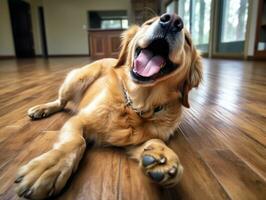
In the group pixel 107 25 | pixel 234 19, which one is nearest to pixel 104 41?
pixel 234 19

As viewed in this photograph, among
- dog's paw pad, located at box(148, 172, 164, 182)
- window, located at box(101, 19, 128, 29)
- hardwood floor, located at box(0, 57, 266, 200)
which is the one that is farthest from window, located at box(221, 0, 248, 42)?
window, located at box(101, 19, 128, 29)

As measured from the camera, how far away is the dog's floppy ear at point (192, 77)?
1.37m

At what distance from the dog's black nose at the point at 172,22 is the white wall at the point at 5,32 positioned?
11564mm

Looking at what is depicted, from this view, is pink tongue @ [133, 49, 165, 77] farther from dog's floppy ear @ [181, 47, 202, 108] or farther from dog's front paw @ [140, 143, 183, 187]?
dog's front paw @ [140, 143, 183, 187]

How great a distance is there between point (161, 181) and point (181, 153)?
36 centimetres

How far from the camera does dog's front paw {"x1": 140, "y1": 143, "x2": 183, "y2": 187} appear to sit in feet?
2.56

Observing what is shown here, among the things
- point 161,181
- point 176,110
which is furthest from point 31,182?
point 176,110

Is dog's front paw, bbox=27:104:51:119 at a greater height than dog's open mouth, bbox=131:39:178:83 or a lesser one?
lesser

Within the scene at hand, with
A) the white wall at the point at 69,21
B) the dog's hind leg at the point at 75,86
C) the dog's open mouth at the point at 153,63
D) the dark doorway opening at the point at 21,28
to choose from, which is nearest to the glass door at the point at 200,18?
the white wall at the point at 69,21

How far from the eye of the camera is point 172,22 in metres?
1.15

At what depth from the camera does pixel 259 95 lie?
237 centimetres

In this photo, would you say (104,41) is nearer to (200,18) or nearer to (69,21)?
(200,18)

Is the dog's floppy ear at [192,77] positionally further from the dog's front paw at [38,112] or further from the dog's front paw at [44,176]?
the dog's front paw at [38,112]

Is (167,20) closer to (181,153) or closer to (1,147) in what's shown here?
(181,153)
